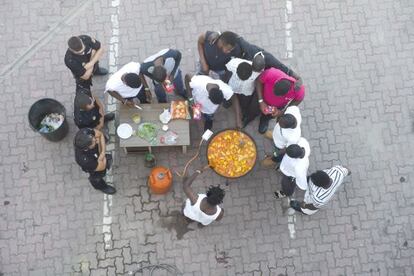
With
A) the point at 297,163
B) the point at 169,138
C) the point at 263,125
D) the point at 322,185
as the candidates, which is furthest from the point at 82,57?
the point at 322,185

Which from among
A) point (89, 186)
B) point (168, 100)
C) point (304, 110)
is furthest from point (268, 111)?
point (89, 186)

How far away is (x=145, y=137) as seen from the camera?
802 centimetres

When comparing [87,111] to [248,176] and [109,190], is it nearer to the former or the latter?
[109,190]

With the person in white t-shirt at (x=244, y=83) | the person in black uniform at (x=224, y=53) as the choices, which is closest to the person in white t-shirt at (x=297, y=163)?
the person in black uniform at (x=224, y=53)

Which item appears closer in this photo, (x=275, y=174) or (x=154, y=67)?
(x=154, y=67)

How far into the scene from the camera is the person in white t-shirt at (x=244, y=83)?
24.6 ft

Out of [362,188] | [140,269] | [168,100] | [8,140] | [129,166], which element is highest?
[168,100]

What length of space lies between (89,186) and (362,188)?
16.2 feet

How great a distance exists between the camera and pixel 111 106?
8.96 m

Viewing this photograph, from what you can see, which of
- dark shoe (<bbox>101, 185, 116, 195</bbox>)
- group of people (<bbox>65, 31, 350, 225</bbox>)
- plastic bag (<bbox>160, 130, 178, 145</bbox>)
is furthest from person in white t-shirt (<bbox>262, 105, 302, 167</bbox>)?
dark shoe (<bbox>101, 185, 116, 195</bbox>)

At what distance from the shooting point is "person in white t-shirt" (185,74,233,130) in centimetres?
761

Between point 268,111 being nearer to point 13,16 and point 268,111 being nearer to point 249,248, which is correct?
point 249,248

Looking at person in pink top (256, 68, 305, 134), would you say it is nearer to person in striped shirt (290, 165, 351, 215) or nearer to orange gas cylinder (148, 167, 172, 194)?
person in striped shirt (290, 165, 351, 215)

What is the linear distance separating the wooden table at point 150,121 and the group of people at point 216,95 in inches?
7.6
